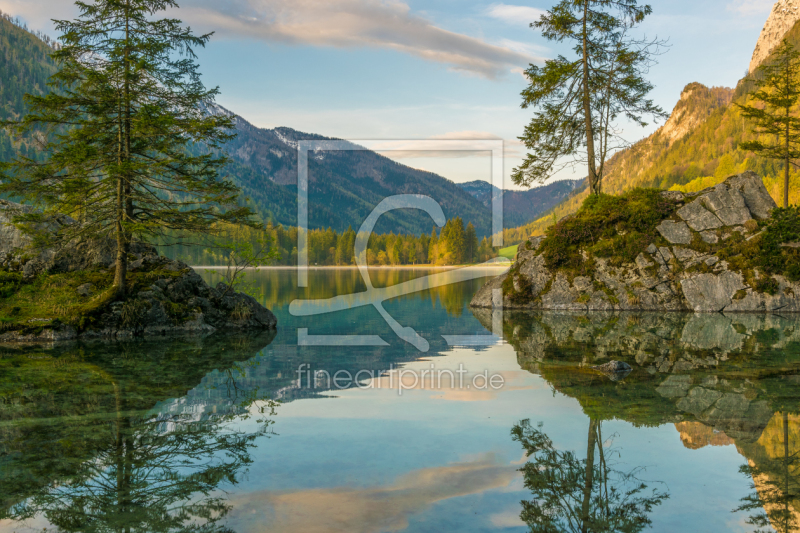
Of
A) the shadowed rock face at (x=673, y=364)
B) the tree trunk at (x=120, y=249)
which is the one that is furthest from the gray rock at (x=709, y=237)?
the tree trunk at (x=120, y=249)

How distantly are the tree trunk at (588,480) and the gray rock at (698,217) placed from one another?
23.7m

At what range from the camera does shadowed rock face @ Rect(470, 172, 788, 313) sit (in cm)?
2534

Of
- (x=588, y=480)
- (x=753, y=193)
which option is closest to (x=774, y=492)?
(x=588, y=480)

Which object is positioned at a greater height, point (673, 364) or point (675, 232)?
point (675, 232)

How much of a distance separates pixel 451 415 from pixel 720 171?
129340mm

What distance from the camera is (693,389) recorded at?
9.98 meters

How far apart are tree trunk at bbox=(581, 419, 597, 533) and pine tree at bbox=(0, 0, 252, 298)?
46.9ft

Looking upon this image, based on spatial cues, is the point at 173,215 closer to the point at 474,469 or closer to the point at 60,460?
the point at 60,460

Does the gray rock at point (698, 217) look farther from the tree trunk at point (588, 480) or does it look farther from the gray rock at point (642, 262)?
the tree trunk at point (588, 480)

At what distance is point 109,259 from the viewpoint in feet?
68.0

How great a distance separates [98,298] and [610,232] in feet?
78.6

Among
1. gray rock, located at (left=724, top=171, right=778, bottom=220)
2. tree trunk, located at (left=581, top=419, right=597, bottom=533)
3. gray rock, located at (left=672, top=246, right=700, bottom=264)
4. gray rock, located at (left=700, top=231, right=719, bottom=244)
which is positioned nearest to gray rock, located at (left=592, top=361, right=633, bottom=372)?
tree trunk, located at (left=581, top=419, right=597, bottom=533)

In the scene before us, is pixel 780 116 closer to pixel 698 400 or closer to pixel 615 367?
pixel 615 367

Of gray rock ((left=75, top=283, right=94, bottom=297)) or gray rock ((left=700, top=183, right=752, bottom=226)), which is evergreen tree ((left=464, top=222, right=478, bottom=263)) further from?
gray rock ((left=75, top=283, right=94, bottom=297))
